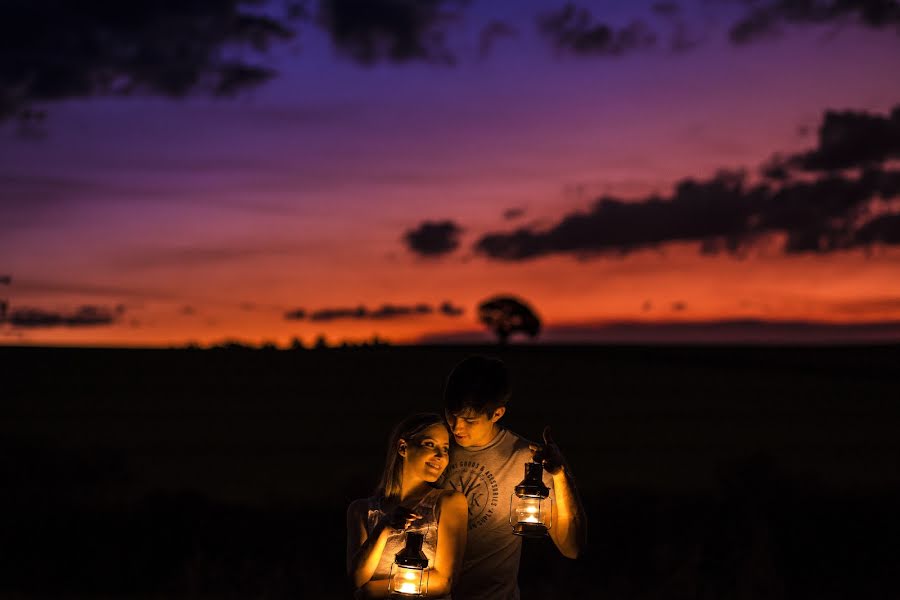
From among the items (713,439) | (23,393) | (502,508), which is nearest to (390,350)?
(23,393)

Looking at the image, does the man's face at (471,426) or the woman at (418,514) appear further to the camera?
the man's face at (471,426)

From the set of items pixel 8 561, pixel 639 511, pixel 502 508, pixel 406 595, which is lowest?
pixel 8 561

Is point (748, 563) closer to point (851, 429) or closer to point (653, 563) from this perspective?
point (653, 563)

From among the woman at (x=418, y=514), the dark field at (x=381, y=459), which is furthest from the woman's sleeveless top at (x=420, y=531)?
the dark field at (x=381, y=459)

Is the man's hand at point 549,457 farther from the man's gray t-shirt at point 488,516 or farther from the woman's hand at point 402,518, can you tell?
the woman's hand at point 402,518

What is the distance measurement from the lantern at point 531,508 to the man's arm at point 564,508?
0.04m

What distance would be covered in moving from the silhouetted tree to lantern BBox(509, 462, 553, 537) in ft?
206

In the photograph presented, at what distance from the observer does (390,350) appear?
167 ft

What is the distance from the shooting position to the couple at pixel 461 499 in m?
4.66

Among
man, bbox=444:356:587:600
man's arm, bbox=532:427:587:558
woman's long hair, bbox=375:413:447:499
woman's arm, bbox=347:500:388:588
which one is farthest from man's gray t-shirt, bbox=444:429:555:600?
woman's arm, bbox=347:500:388:588

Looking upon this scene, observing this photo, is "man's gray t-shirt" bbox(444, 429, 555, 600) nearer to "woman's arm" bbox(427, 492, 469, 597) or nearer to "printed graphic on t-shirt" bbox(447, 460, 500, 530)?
"printed graphic on t-shirt" bbox(447, 460, 500, 530)

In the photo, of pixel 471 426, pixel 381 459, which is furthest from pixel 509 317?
pixel 471 426

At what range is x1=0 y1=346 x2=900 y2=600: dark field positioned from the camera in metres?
15.2

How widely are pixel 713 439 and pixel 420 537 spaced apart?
2863 cm
